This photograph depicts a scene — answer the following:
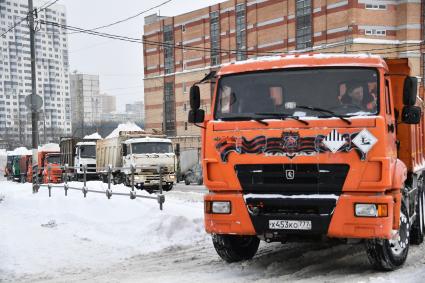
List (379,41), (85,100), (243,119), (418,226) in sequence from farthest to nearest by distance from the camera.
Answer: (85,100) → (379,41) → (418,226) → (243,119)

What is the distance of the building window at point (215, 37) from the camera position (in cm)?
6059

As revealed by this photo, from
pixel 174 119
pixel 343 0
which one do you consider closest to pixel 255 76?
pixel 343 0

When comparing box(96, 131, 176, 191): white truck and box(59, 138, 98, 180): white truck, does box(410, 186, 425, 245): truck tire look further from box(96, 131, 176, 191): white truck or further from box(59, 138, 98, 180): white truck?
box(59, 138, 98, 180): white truck

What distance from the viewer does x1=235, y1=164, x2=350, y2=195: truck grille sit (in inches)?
263

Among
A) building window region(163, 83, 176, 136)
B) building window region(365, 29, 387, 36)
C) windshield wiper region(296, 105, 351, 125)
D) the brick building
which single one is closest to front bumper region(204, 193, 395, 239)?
windshield wiper region(296, 105, 351, 125)

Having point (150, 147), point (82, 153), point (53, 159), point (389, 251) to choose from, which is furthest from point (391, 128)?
point (53, 159)

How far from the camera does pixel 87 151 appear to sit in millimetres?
36469

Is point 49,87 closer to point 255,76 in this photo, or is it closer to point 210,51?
point 210,51

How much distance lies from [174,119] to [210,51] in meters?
9.94

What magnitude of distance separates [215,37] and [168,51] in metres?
8.92

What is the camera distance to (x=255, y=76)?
743 centimetres

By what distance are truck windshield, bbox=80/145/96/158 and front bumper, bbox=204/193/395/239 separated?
30162mm

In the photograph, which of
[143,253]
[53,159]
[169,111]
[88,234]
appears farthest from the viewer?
[169,111]

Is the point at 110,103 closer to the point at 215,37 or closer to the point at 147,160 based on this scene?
the point at 215,37
